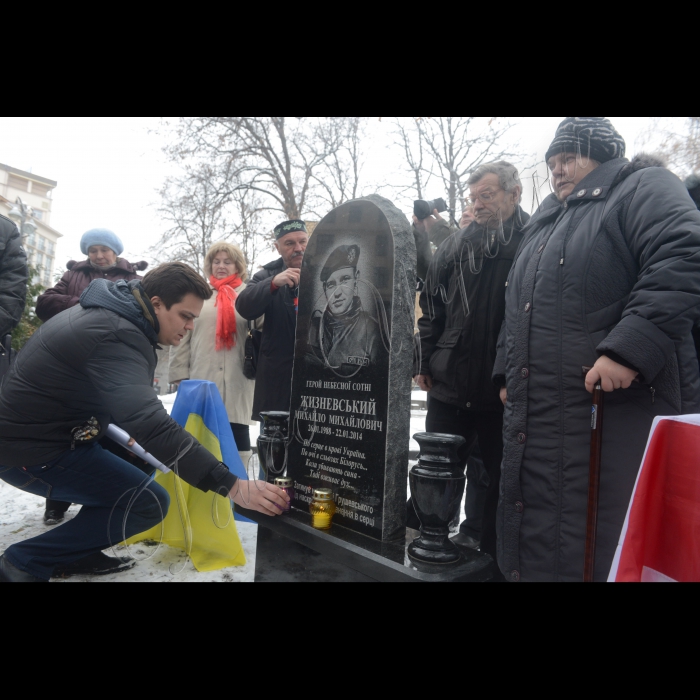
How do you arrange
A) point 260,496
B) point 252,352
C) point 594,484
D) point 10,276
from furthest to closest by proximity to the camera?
point 252,352
point 10,276
point 260,496
point 594,484

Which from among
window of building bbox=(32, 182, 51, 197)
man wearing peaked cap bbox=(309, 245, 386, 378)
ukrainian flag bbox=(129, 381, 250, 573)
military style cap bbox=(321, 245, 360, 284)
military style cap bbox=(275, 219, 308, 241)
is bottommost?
ukrainian flag bbox=(129, 381, 250, 573)

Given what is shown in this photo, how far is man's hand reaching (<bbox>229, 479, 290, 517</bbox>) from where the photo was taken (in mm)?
2172

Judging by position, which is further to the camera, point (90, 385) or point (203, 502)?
point (203, 502)

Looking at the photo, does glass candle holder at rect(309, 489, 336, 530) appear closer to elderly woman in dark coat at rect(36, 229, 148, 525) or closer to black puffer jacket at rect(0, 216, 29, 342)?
black puffer jacket at rect(0, 216, 29, 342)

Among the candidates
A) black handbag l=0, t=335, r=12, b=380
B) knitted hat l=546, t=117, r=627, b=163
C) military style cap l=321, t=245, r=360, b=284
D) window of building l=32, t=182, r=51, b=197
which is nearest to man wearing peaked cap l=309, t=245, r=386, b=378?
military style cap l=321, t=245, r=360, b=284

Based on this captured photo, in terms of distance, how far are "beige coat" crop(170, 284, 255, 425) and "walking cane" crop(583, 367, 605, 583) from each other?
247 cm

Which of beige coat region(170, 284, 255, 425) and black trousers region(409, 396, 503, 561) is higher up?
beige coat region(170, 284, 255, 425)

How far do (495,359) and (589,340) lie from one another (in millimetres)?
610

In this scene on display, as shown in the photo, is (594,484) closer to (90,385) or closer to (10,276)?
(90,385)

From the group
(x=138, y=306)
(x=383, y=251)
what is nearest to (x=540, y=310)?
(x=383, y=251)

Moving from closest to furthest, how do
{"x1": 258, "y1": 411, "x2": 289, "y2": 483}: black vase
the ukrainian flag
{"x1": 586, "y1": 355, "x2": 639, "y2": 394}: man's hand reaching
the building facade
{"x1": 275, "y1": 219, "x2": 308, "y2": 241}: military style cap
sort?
{"x1": 586, "y1": 355, "x2": 639, "y2": 394}: man's hand reaching
{"x1": 258, "y1": 411, "x2": 289, "y2": 483}: black vase
the ukrainian flag
{"x1": 275, "y1": 219, "x2": 308, "y2": 241}: military style cap
the building facade

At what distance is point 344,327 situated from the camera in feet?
7.91

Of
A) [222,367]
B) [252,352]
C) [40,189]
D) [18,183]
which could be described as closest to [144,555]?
[222,367]

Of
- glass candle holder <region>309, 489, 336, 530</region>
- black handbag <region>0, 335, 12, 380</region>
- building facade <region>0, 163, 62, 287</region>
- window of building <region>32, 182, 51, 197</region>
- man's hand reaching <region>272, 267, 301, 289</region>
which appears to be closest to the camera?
glass candle holder <region>309, 489, 336, 530</region>
